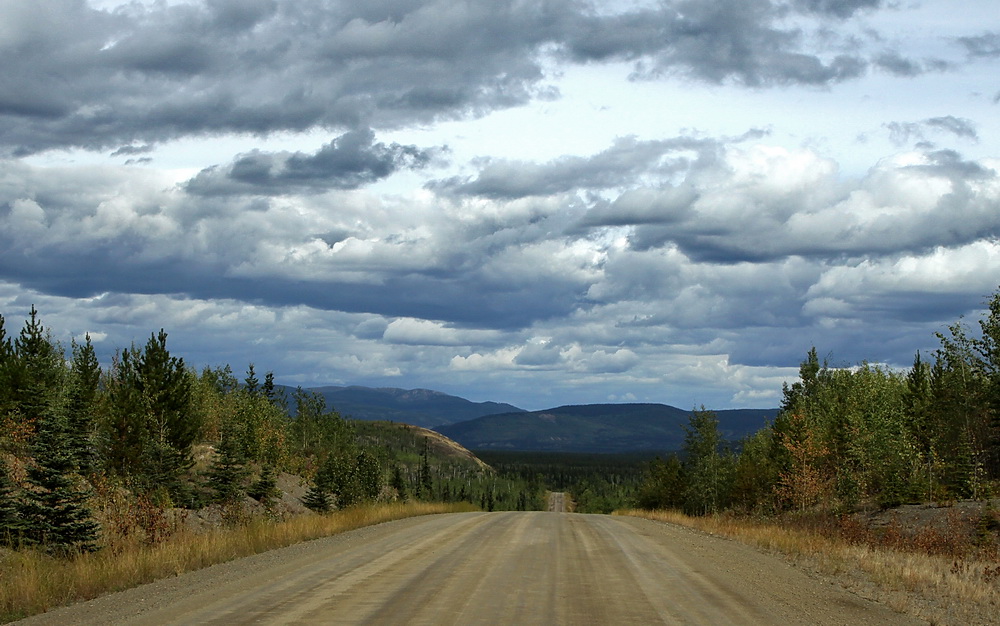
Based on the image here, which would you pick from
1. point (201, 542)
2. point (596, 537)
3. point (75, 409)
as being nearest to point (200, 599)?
point (201, 542)

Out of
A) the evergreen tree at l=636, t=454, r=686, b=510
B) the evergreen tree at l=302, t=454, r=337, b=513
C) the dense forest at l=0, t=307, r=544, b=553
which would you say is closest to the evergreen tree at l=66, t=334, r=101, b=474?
the dense forest at l=0, t=307, r=544, b=553

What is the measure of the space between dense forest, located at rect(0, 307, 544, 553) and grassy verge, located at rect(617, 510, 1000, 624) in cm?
1611

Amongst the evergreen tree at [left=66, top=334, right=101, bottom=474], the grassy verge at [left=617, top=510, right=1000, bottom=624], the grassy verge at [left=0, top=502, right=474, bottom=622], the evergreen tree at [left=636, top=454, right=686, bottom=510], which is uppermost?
the evergreen tree at [left=66, top=334, right=101, bottom=474]

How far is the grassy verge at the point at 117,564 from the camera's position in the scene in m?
12.1

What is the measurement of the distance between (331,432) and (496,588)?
10198 centimetres

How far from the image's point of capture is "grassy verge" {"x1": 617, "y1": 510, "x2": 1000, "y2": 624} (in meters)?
13.4

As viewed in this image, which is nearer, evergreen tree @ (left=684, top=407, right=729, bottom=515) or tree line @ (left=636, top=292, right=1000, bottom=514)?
tree line @ (left=636, top=292, right=1000, bottom=514)

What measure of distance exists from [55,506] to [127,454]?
39.0 metres

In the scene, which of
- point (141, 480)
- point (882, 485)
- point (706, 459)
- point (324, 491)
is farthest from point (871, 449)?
point (141, 480)

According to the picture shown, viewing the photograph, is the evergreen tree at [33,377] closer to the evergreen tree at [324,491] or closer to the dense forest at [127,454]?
the dense forest at [127,454]

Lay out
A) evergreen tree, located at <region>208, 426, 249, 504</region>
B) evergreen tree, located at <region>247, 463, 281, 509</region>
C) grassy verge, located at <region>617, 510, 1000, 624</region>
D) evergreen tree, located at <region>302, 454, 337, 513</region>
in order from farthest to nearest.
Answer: evergreen tree, located at <region>302, 454, 337, 513</region> < evergreen tree, located at <region>247, 463, 281, 509</region> < evergreen tree, located at <region>208, 426, 249, 504</region> < grassy verge, located at <region>617, 510, 1000, 624</region>

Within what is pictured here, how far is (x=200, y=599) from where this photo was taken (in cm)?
1209

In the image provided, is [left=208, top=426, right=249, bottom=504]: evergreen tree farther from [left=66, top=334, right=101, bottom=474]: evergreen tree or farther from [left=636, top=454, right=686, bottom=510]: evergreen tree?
[left=636, top=454, right=686, bottom=510]: evergreen tree

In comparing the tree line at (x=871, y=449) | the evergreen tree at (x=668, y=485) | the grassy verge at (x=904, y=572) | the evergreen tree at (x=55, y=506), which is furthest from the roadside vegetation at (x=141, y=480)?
the evergreen tree at (x=668, y=485)
